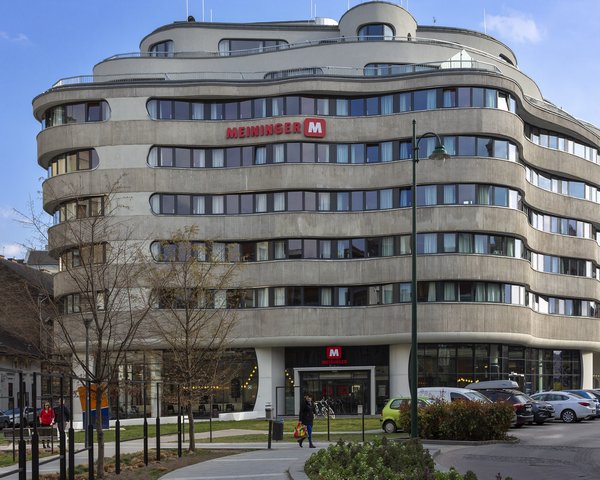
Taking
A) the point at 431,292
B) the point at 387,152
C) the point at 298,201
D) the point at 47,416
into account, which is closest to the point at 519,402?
the point at 431,292

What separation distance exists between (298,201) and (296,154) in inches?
108

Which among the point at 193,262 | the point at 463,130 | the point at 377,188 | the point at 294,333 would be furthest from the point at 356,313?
the point at 193,262

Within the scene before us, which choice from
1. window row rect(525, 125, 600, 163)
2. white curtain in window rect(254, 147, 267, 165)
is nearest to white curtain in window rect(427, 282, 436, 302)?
white curtain in window rect(254, 147, 267, 165)

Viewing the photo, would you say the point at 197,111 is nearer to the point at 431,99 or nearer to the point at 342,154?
the point at 342,154

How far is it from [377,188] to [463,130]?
5.92m

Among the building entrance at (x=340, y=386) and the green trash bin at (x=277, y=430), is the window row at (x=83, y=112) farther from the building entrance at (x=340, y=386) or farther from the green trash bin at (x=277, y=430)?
the green trash bin at (x=277, y=430)

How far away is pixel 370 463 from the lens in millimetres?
17812

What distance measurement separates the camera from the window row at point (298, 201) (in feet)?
184

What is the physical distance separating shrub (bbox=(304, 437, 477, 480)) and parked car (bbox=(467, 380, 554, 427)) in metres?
19.5

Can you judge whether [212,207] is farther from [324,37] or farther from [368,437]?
[368,437]

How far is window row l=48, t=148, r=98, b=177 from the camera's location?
188 ft

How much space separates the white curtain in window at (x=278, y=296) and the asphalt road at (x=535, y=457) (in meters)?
23.0

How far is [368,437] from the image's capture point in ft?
109

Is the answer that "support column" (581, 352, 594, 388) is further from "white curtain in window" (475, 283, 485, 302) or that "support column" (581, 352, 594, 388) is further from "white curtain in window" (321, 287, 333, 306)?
"white curtain in window" (321, 287, 333, 306)
